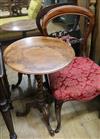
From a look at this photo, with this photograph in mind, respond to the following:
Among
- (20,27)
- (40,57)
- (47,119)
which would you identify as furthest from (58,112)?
(20,27)

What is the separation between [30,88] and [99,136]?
2.92 ft

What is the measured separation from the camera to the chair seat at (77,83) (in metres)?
1.42

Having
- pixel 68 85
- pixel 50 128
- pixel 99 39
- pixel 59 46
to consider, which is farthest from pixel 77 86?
pixel 99 39

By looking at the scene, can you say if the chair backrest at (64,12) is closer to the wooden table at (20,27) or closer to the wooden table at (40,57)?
the wooden table at (40,57)

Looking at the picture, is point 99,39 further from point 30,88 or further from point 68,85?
point 30,88

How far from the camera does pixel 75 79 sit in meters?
1.50

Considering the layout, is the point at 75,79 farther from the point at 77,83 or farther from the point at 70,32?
the point at 70,32

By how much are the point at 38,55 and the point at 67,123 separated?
702 mm

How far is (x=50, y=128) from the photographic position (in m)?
1.59

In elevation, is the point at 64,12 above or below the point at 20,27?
above

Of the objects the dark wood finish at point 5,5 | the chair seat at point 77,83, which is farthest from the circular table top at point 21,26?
the dark wood finish at point 5,5

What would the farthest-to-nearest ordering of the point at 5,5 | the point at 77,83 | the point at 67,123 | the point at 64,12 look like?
the point at 5,5
the point at 67,123
the point at 64,12
the point at 77,83

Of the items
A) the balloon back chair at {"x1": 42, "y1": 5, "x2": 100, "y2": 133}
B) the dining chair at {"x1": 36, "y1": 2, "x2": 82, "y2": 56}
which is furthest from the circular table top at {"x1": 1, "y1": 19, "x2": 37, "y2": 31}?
the balloon back chair at {"x1": 42, "y1": 5, "x2": 100, "y2": 133}

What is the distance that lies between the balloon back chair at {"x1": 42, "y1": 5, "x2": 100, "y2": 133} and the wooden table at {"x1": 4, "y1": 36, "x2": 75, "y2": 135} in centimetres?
10
